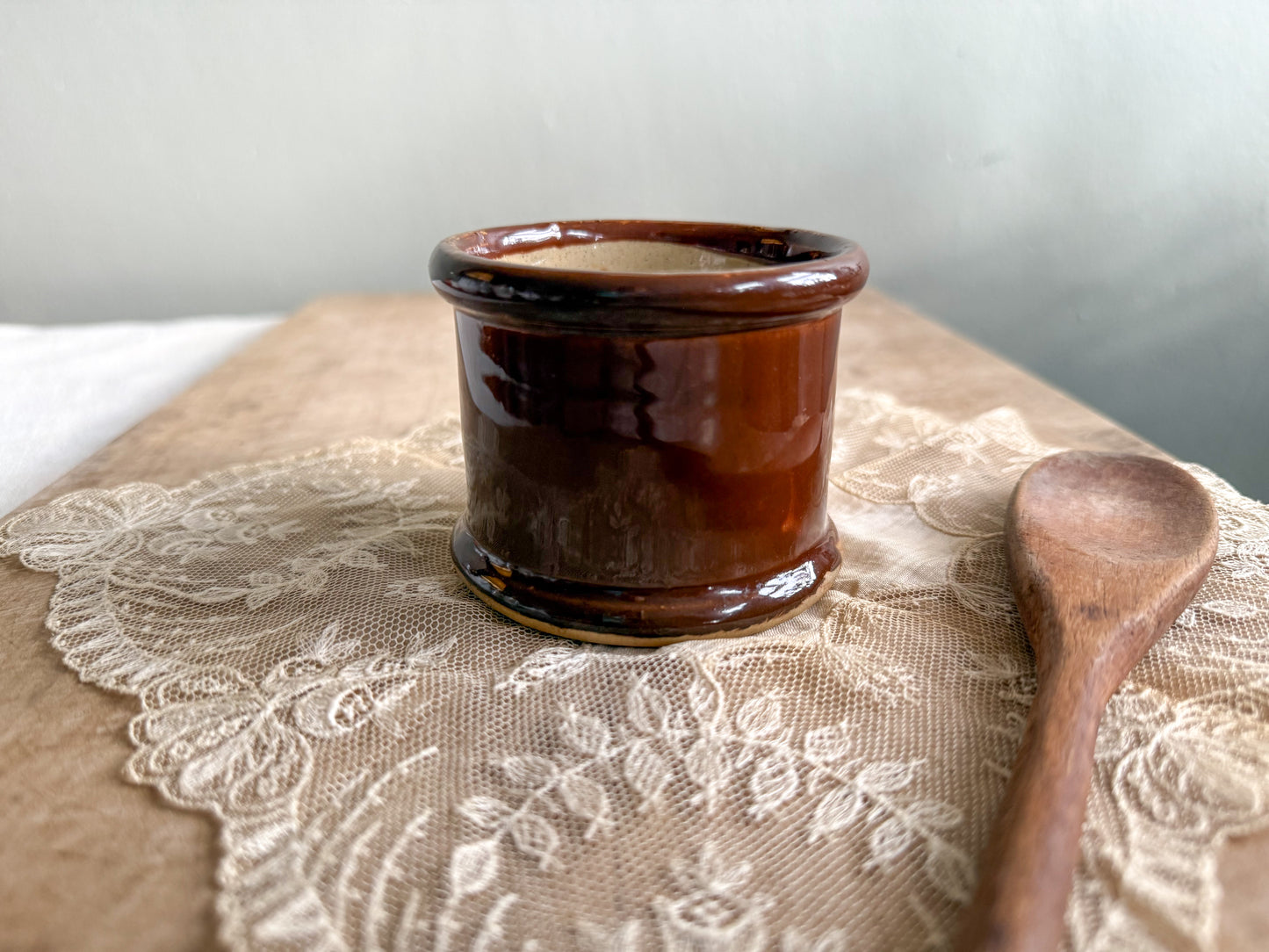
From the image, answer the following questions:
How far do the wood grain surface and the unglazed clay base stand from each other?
159mm

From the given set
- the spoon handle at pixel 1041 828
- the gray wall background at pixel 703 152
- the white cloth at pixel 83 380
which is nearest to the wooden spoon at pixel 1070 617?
the spoon handle at pixel 1041 828

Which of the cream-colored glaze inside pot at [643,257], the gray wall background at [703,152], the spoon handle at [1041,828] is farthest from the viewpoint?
the gray wall background at [703,152]

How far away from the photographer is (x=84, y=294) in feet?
4.56

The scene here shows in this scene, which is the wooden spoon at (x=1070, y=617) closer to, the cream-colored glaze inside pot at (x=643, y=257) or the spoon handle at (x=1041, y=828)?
the spoon handle at (x=1041, y=828)

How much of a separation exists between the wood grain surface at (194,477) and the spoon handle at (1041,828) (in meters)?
0.05

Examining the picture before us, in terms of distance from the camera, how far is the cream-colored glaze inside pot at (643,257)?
49 cm

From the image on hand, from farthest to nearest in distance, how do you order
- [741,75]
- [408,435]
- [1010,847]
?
[741,75] → [408,435] → [1010,847]

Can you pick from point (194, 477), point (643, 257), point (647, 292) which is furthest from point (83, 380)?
point (647, 292)

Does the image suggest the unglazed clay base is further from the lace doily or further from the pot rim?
Answer: the pot rim

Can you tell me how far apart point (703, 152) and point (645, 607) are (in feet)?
3.42

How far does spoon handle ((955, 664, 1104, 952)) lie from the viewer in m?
0.24

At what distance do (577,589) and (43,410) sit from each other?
605 mm

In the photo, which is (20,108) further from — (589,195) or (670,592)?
(670,592)

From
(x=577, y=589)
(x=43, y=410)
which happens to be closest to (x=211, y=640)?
(x=577, y=589)
